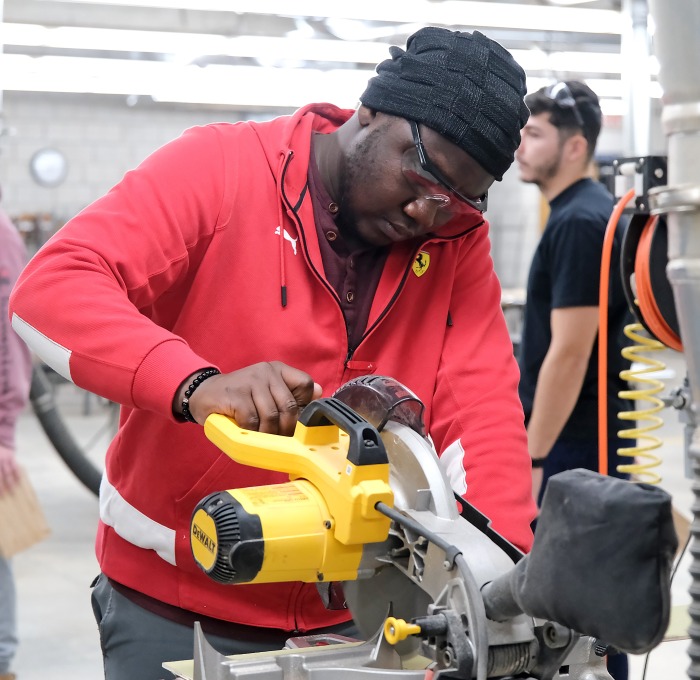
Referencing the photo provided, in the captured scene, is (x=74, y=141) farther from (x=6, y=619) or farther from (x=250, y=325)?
(x=250, y=325)

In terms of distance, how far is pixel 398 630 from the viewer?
972mm

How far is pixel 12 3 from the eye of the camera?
24.2 feet

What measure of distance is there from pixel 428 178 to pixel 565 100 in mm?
1938

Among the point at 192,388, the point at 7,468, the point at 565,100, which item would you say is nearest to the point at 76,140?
the point at 7,468

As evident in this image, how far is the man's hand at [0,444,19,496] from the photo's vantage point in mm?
2955

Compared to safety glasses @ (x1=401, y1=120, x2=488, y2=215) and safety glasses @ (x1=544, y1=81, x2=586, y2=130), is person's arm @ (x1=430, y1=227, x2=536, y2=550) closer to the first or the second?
safety glasses @ (x1=401, y1=120, x2=488, y2=215)

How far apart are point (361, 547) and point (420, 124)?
59 centimetres

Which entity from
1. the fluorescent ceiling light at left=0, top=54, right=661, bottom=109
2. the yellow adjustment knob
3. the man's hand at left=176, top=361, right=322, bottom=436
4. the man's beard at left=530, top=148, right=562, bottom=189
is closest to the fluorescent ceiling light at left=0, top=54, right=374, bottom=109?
the fluorescent ceiling light at left=0, top=54, right=661, bottom=109

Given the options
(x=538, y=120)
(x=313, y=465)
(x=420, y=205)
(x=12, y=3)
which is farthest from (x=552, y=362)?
(x=12, y=3)

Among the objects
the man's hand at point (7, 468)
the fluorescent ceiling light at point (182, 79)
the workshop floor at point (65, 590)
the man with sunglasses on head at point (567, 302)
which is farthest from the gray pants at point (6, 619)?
the fluorescent ceiling light at point (182, 79)

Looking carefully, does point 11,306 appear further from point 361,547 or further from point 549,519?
point 549,519

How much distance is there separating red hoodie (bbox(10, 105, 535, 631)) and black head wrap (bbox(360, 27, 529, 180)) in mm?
168

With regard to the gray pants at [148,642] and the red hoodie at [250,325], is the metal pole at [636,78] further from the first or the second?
the gray pants at [148,642]

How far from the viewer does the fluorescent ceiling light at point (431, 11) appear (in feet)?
20.1
